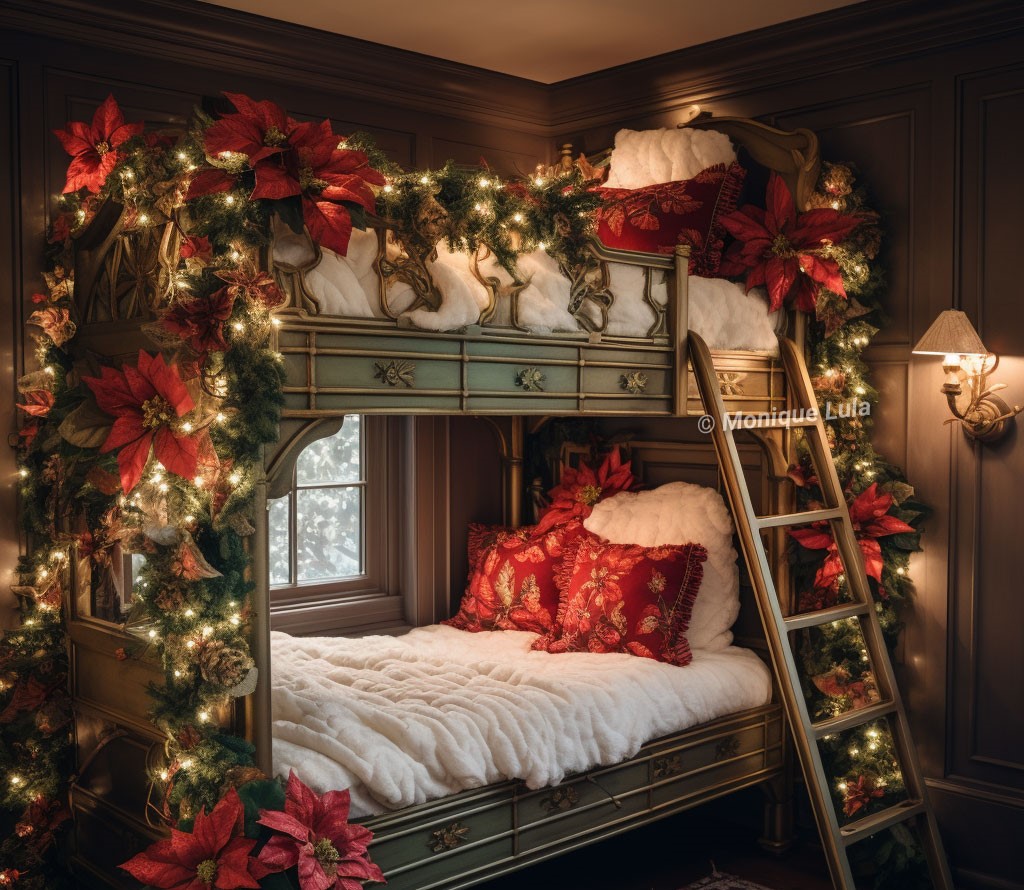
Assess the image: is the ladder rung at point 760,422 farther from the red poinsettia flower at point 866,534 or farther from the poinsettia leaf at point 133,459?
the poinsettia leaf at point 133,459

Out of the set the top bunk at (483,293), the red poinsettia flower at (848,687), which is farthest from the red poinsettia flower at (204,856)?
the red poinsettia flower at (848,687)

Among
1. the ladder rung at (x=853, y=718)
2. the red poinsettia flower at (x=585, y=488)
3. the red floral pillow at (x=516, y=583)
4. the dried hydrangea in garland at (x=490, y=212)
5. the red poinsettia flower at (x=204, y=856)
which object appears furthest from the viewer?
the red poinsettia flower at (x=585, y=488)

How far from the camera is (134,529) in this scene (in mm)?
2428

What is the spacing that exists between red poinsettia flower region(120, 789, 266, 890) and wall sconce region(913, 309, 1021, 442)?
2.35 m

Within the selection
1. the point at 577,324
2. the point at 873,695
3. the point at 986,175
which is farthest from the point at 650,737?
the point at 986,175

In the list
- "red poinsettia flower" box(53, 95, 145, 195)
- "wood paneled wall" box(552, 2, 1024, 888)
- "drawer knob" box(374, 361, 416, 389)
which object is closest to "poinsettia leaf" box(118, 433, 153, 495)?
"drawer knob" box(374, 361, 416, 389)

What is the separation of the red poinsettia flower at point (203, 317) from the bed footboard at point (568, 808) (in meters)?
1.19

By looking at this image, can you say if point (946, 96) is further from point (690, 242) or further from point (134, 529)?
point (134, 529)

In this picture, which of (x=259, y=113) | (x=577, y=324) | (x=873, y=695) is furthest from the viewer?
(x=873, y=695)

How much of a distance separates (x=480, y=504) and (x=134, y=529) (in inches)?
86.3

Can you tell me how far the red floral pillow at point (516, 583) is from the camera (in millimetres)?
3980

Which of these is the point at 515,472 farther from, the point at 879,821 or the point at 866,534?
the point at 879,821

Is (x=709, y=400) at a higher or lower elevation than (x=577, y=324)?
lower

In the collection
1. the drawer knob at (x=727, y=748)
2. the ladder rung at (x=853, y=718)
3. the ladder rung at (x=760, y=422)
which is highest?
the ladder rung at (x=760, y=422)
